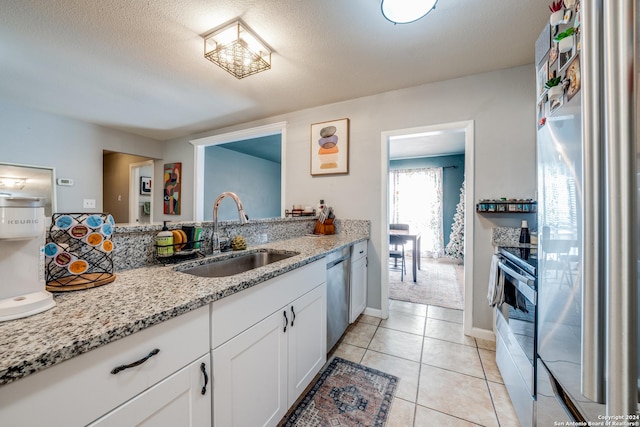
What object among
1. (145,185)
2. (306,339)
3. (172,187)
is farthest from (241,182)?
(306,339)

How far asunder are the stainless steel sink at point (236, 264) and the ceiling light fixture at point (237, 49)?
145 cm

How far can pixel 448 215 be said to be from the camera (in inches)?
212

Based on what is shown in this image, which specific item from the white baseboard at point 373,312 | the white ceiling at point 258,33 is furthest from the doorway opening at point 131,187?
the white baseboard at point 373,312

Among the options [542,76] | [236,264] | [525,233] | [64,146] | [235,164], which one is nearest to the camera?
[542,76]

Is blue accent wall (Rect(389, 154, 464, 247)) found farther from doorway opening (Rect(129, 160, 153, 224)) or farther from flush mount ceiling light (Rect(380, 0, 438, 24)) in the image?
doorway opening (Rect(129, 160, 153, 224))

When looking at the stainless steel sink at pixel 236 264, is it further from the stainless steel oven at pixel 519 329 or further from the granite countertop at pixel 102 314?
the stainless steel oven at pixel 519 329

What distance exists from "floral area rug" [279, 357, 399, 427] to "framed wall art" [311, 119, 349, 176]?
1.89 m

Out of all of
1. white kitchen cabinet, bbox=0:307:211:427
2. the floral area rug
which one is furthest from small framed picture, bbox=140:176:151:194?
white kitchen cabinet, bbox=0:307:211:427

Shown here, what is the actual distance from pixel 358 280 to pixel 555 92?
1931 millimetres

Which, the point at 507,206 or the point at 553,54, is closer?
the point at 553,54

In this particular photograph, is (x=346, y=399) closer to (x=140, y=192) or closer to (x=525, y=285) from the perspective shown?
(x=525, y=285)

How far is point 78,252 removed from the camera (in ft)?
3.19

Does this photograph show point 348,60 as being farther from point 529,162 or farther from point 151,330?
point 151,330

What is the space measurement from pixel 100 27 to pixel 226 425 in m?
2.49
